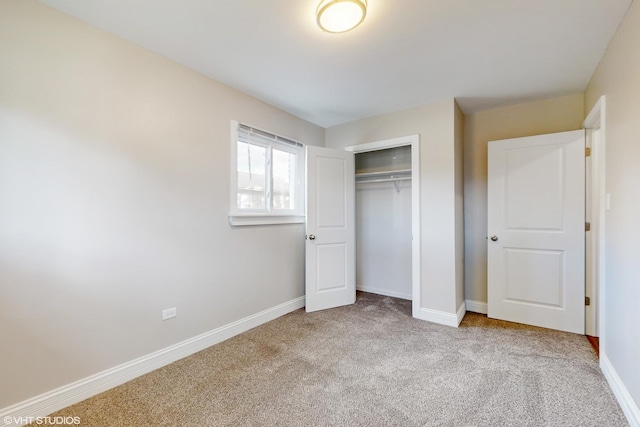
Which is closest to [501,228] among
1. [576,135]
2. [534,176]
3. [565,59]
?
[534,176]

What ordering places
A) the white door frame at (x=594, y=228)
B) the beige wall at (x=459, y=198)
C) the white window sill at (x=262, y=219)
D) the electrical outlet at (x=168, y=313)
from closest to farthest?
the electrical outlet at (x=168, y=313)
the white door frame at (x=594, y=228)
the white window sill at (x=262, y=219)
the beige wall at (x=459, y=198)

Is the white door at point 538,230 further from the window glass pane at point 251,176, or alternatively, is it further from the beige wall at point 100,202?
the beige wall at point 100,202

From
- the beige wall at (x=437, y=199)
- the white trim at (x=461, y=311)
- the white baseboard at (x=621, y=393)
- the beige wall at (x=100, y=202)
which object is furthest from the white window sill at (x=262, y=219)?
the white baseboard at (x=621, y=393)

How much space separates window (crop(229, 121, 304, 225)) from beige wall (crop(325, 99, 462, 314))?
4.63 feet

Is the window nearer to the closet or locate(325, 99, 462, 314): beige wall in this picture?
the closet

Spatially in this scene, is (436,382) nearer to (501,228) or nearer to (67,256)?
(501,228)

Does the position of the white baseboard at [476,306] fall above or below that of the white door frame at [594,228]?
below

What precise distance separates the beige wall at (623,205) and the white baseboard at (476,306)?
117 cm

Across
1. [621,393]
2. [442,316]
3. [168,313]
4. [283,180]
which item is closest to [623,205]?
[621,393]

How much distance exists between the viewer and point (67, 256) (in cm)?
167

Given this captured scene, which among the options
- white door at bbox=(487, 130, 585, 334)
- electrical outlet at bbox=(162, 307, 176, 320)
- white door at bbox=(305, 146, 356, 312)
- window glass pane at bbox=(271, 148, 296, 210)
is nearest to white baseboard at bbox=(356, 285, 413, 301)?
white door at bbox=(305, 146, 356, 312)

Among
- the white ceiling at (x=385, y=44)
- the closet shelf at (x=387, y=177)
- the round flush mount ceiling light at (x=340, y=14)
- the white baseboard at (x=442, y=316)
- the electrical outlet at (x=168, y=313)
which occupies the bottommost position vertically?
the white baseboard at (x=442, y=316)

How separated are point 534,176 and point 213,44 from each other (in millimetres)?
3258

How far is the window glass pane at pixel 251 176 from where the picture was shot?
2.81 meters
